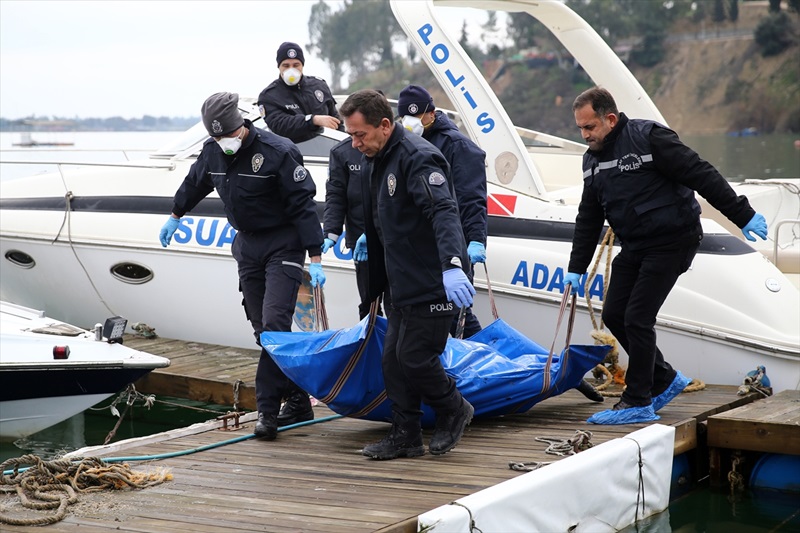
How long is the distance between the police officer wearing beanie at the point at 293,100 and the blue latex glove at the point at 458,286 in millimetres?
3508

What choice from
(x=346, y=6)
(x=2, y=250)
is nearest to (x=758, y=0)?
(x=346, y=6)

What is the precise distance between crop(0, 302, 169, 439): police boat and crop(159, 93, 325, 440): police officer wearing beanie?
187cm

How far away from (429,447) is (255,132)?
6.29ft

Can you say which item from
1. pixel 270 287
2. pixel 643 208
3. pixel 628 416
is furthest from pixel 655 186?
pixel 270 287

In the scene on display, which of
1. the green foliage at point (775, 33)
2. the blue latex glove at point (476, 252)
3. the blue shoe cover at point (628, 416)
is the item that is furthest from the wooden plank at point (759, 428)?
the green foliage at point (775, 33)

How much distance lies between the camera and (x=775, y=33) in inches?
2933

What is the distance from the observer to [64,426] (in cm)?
831

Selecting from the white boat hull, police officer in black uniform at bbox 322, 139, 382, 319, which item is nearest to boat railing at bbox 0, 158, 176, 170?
the white boat hull

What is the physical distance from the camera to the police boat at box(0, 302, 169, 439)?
720cm

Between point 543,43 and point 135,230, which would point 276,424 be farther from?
point 543,43

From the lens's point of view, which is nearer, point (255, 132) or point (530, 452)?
point (530, 452)

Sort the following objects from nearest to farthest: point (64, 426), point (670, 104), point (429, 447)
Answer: point (429, 447) < point (64, 426) < point (670, 104)

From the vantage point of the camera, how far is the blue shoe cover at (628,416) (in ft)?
18.9

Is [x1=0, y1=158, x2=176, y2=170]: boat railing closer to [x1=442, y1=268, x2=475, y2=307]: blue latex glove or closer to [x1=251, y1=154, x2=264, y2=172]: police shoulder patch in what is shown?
[x1=251, y1=154, x2=264, y2=172]: police shoulder patch
